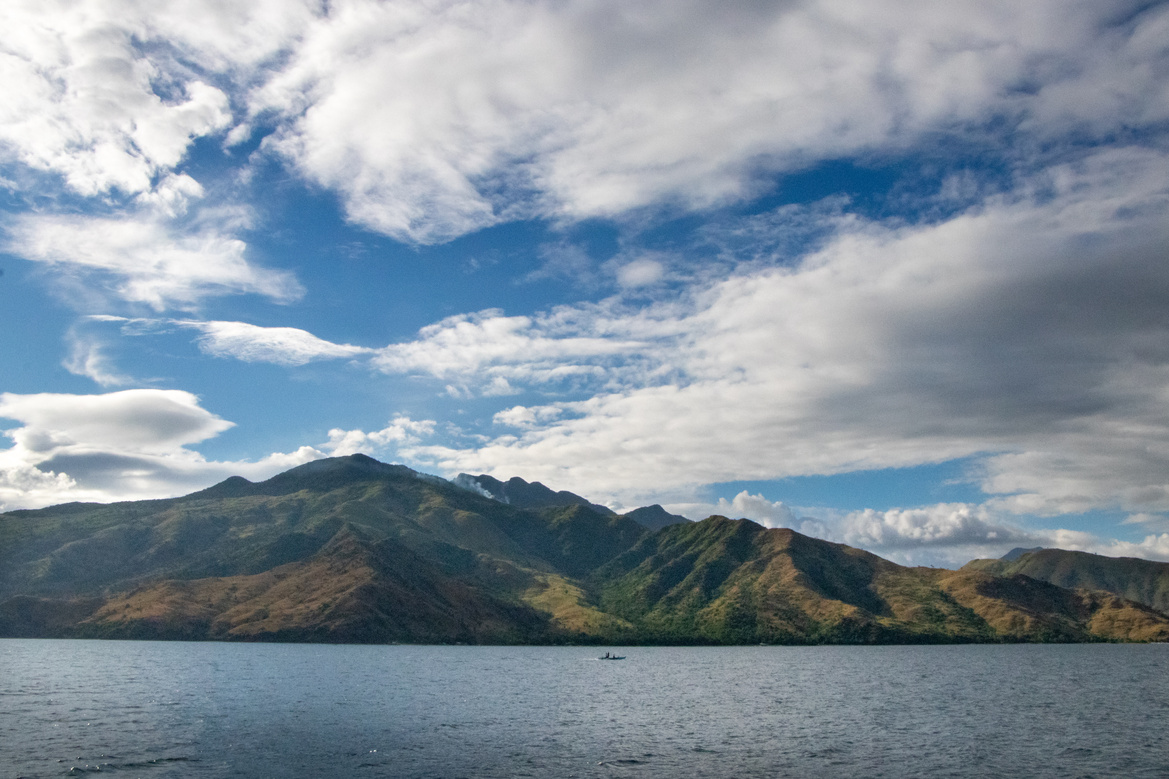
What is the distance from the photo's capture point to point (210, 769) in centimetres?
8506

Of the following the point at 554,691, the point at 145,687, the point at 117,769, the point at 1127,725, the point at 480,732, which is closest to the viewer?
the point at 117,769

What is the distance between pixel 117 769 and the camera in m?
83.1

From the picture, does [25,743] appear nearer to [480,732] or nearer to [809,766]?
[480,732]

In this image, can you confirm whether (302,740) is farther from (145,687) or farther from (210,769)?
(145,687)

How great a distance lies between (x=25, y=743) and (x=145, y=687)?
90838mm

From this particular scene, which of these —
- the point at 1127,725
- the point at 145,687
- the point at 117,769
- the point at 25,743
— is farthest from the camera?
the point at 145,687

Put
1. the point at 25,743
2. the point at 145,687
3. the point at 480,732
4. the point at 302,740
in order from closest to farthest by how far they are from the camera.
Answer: the point at 25,743, the point at 302,740, the point at 480,732, the point at 145,687

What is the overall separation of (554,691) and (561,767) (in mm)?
104345

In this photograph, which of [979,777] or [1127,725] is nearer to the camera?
[979,777]

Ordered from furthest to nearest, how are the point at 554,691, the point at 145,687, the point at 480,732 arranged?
the point at 554,691 → the point at 145,687 → the point at 480,732

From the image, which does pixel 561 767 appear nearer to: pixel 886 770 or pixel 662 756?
pixel 662 756

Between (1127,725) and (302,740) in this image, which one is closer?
(302,740)

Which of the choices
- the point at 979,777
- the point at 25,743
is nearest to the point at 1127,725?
the point at 979,777

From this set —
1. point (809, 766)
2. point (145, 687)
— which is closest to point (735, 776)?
point (809, 766)
